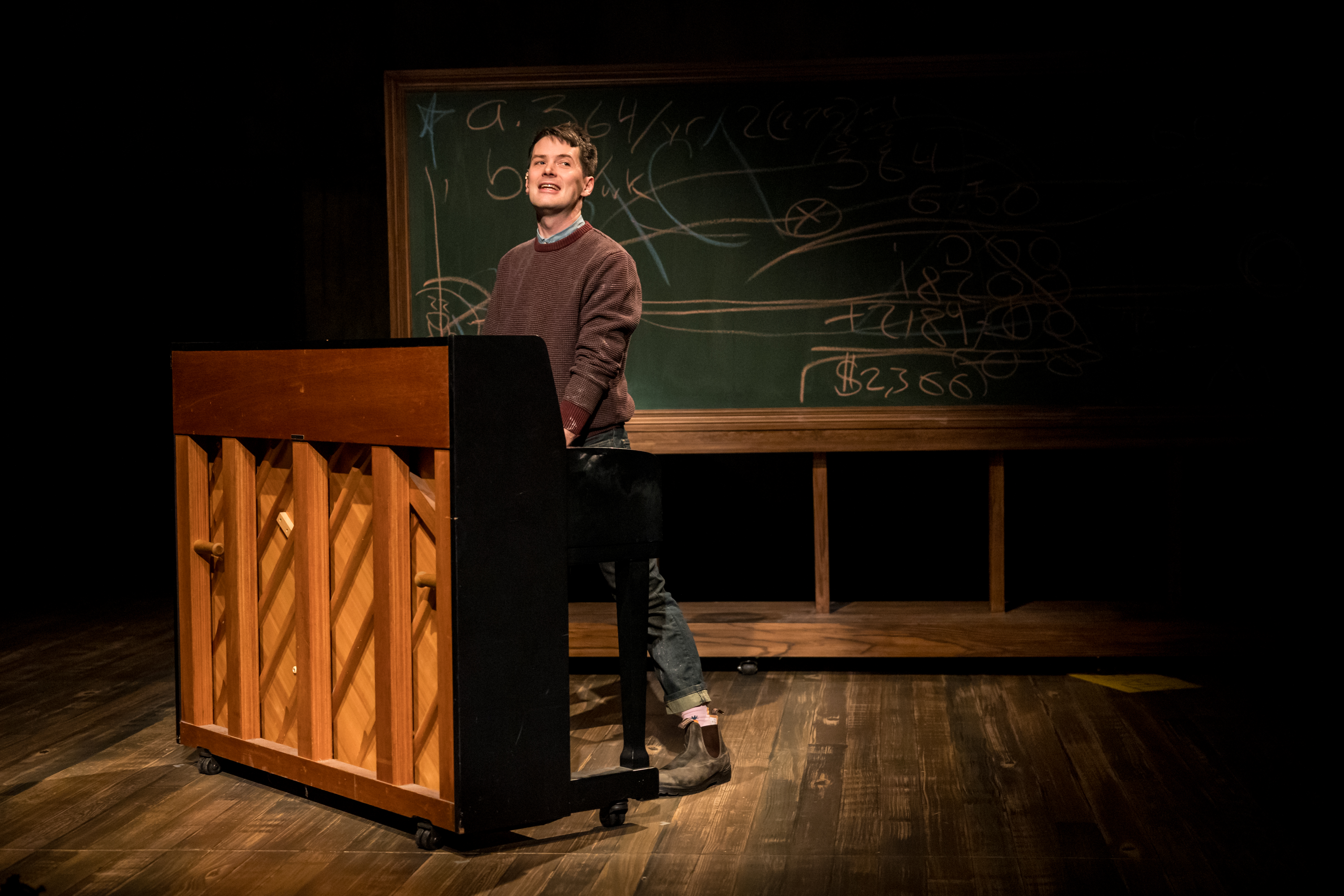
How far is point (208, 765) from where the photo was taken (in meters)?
2.76

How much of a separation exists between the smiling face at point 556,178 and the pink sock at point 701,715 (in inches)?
44.3

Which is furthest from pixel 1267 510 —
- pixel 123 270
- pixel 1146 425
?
pixel 123 270

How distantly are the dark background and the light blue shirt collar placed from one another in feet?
5.88

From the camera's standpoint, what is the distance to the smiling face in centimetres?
262

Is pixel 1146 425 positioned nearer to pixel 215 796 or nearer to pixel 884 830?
pixel 884 830

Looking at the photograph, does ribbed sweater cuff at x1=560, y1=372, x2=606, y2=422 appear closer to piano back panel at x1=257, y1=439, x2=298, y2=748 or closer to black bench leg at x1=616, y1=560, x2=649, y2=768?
black bench leg at x1=616, y1=560, x2=649, y2=768

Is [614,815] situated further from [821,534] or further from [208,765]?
[821,534]

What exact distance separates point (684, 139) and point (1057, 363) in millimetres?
1362

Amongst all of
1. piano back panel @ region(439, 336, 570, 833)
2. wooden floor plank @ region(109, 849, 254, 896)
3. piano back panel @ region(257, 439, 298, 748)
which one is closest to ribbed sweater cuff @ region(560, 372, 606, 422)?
piano back panel @ region(439, 336, 570, 833)

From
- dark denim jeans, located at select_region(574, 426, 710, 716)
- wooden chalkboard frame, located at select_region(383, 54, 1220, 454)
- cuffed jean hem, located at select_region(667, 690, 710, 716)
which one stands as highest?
wooden chalkboard frame, located at select_region(383, 54, 1220, 454)

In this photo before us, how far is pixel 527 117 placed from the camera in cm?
387

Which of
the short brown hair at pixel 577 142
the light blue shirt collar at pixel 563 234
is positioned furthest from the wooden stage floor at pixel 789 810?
the short brown hair at pixel 577 142

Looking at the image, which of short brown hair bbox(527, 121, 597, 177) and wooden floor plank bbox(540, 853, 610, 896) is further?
short brown hair bbox(527, 121, 597, 177)

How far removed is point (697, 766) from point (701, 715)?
0.13m
